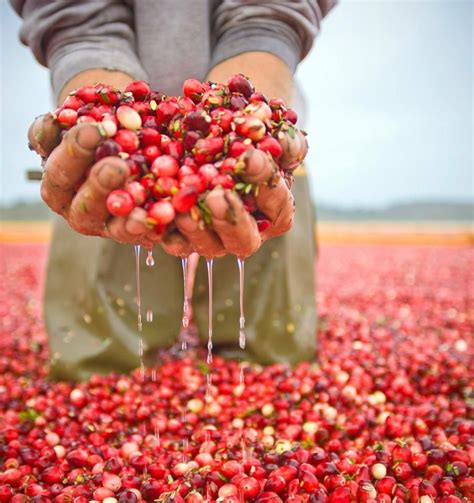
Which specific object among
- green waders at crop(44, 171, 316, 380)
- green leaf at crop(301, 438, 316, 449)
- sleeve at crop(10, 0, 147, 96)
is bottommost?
green leaf at crop(301, 438, 316, 449)

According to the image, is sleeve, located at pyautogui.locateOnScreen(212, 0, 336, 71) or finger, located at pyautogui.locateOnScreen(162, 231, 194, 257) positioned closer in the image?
finger, located at pyautogui.locateOnScreen(162, 231, 194, 257)

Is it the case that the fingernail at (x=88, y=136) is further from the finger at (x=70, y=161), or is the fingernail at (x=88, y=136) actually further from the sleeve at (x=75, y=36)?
the sleeve at (x=75, y=36)

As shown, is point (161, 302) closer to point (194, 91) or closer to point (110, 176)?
point (194, 91)

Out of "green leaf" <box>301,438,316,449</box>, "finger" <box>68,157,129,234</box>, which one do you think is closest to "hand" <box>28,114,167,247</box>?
"finger" <box>68,157,129,234</box>

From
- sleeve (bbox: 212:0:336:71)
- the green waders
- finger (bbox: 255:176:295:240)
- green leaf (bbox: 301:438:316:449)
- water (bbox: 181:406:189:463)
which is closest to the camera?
finger (bbox: 255:176:295:240)

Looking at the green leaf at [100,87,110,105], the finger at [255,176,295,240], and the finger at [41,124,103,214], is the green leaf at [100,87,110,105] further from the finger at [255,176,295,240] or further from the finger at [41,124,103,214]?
the finger at [255,176,295,240]

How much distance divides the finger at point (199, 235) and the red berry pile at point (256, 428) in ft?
2.56

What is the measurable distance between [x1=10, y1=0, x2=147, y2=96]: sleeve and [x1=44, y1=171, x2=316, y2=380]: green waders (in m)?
0.94

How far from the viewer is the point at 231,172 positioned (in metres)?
1.46

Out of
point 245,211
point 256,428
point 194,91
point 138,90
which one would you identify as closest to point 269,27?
point 194,91

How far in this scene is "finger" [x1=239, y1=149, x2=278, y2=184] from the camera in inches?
55.6

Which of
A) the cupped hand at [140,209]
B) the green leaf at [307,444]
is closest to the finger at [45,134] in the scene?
the cupped hand at [140,209]

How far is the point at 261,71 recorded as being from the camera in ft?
7.23

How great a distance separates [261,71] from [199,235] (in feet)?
3.36
